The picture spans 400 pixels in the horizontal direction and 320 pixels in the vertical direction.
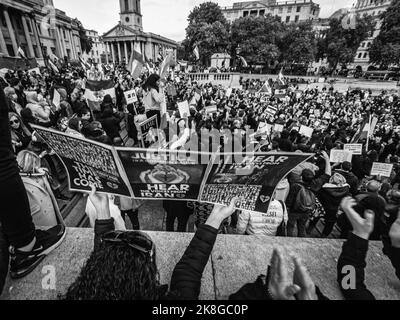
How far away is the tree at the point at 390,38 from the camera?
4025cm

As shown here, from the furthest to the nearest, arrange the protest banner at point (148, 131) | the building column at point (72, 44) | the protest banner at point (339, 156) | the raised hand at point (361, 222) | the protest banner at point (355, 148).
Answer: the building column at point (72, 44) < the protest banner at point (355, 148) < the protest banner at point (339, 156) < the protest banner at point (148, 131) < the raised hand at point (361, 222)

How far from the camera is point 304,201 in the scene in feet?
12.4

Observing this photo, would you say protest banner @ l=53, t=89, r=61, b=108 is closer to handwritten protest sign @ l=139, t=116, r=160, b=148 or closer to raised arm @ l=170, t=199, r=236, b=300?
handwritten protest sign @ l=139, t=116, r=160, b=148

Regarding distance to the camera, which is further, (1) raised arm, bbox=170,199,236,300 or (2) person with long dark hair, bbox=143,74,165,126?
(2) person with long dark hair, bbox=143,74,165,126

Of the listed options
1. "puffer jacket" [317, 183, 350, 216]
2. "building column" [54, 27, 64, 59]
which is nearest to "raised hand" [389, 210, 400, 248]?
"puffer jacket" [317, 183, 350, 216]

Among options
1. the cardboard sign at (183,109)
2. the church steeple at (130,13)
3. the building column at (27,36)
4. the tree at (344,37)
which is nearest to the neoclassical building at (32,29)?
the building column at (27,36)

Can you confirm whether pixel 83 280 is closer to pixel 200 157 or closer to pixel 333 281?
pixel 200 157

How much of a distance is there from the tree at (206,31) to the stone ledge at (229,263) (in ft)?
162

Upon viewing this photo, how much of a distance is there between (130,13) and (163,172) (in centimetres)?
9386

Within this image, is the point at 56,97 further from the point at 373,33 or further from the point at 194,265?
the point at 373,33

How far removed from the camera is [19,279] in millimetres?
1801

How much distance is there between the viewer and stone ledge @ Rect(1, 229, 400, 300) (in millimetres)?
1852

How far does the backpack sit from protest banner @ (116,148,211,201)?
2583 millimetres

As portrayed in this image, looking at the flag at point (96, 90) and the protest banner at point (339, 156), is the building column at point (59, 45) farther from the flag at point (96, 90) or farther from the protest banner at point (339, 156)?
the protest banner at point (339, 156)
